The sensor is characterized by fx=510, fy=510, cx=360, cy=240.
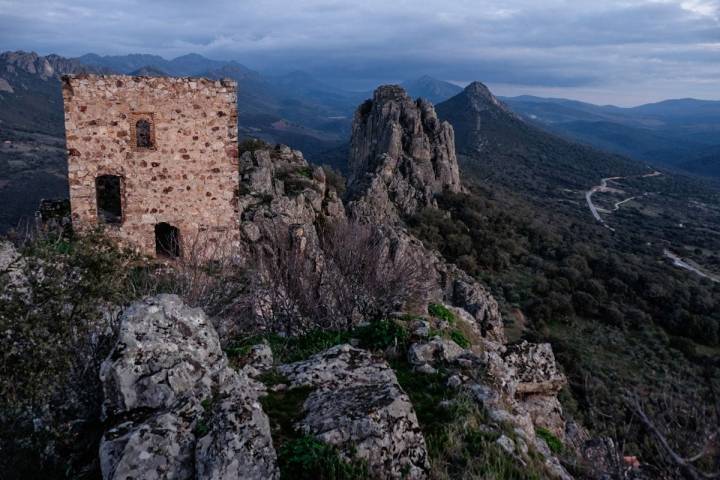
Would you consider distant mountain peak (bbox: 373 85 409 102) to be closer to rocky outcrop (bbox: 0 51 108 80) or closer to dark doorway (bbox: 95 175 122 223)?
dark doorway (bbox: 95 175 122 223)

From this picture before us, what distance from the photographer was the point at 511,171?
97625 mm

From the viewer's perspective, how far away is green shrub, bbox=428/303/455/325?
11.4 meters

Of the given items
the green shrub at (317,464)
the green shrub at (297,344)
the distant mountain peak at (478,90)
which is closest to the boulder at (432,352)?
the green shrub at (297,344)

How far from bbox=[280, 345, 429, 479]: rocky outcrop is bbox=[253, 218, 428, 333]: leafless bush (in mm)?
4868

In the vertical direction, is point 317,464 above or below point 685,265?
above

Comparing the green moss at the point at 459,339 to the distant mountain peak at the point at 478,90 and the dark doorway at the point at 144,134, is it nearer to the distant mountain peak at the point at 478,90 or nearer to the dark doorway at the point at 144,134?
the dark doorway at the point at 144,134

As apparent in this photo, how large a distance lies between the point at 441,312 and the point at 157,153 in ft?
25.7

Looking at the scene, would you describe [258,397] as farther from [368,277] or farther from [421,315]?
[368,277]

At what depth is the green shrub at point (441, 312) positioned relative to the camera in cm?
1138

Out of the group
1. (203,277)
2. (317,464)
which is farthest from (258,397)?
(203,277)

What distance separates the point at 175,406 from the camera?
471cm

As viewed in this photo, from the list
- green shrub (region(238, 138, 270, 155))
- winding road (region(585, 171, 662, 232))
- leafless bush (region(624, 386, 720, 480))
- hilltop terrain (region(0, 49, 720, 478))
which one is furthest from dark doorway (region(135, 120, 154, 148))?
winding road (region(585, 171, 662, 232))

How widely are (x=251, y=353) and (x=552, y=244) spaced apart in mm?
47630

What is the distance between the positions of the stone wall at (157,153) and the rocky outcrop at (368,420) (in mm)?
7746
